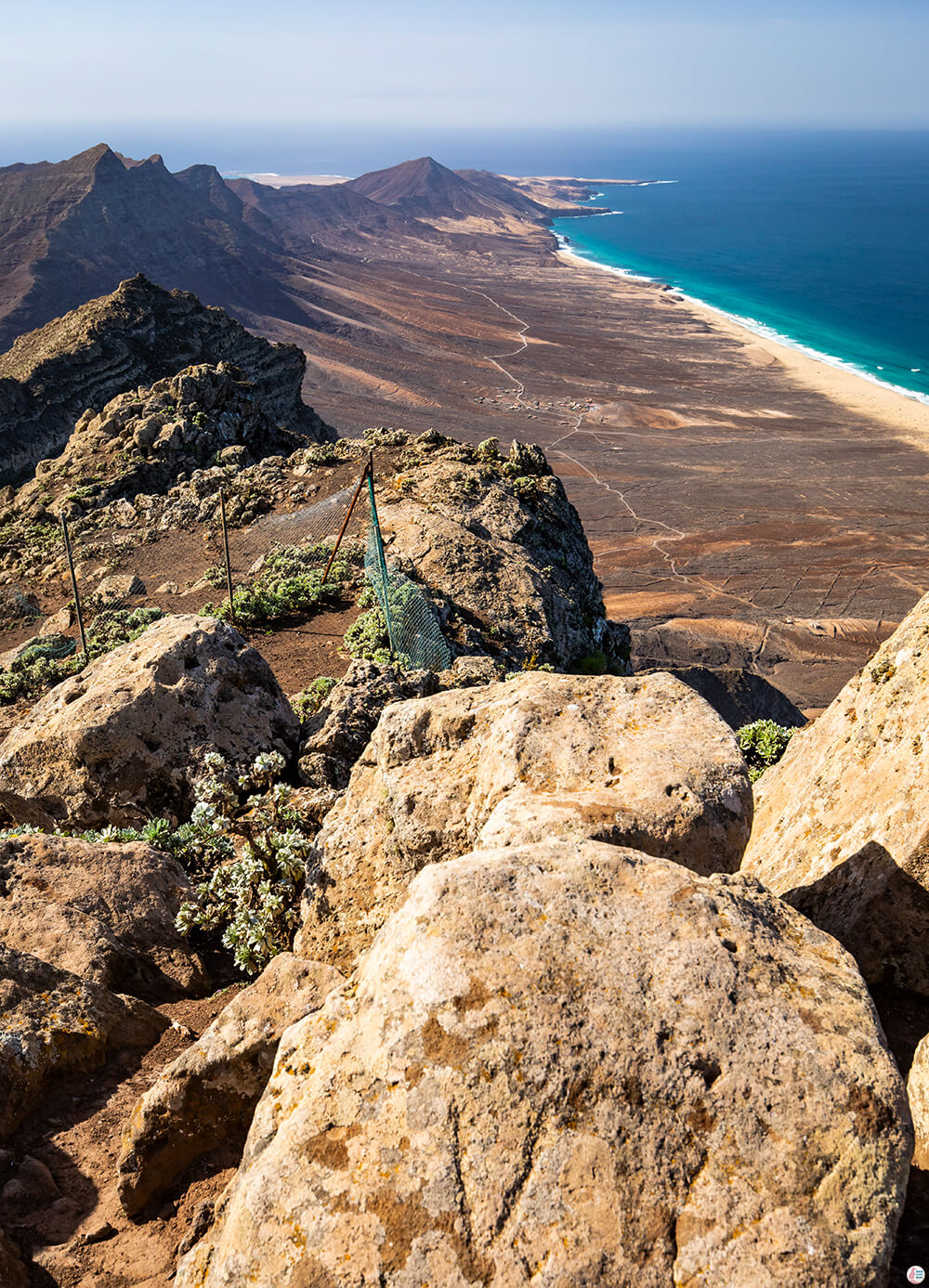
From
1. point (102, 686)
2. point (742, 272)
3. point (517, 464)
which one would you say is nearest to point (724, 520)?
point (517, 464)

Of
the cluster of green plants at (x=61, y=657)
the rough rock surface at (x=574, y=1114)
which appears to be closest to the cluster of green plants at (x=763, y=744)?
the rough rock surface at (x=574, y=1114)

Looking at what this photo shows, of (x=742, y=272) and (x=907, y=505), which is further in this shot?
(x=742, y=272)

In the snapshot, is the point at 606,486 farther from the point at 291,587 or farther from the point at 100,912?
the point at 100,912

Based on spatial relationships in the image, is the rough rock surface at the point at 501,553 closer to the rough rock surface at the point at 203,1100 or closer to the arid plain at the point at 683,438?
the rough rock surface at the point at 203,1100

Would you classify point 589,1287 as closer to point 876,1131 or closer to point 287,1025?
point 876,1131

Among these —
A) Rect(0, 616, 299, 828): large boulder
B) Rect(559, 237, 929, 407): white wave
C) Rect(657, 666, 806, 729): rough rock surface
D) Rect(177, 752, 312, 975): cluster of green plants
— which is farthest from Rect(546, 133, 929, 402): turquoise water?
Rect(177, 752, 312, 975): cluster of green plants

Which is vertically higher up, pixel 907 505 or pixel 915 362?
pixel 915 362
